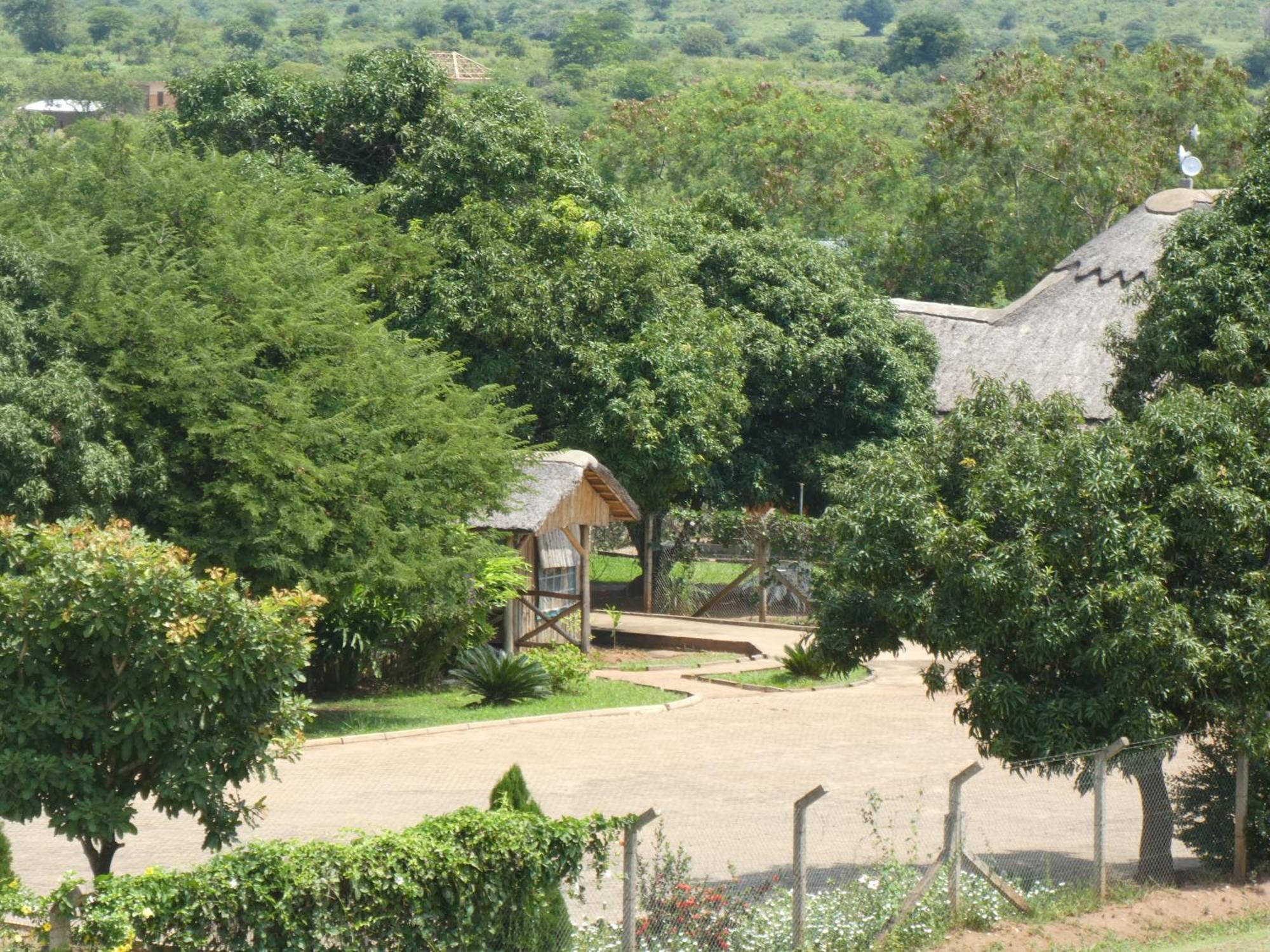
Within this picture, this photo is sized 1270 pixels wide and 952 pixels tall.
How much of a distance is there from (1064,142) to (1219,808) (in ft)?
119

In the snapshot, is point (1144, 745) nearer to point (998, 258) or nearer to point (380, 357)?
point (380, 357)

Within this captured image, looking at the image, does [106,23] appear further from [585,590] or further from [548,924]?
[548,924]

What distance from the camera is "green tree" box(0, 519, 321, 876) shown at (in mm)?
9203

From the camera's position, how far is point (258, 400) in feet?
60.1

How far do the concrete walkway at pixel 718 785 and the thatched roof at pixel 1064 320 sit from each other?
16466 millimetres

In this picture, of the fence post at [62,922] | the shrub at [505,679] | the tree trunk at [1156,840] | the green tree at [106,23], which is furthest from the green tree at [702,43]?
the fence post at [62,922]

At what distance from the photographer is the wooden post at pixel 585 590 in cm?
2584

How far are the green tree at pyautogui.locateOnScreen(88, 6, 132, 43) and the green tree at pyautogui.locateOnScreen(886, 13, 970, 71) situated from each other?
73215mm

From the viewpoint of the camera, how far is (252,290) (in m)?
19.2

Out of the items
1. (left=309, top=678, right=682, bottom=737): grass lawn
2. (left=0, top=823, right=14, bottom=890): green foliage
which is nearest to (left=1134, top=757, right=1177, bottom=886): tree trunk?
(left=0, top=823, right=14, bottom=890): green foliage

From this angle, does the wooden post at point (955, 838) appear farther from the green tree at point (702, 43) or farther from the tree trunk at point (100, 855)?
the green tree at point (702, 43)

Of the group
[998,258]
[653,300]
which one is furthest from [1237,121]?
[653,300]

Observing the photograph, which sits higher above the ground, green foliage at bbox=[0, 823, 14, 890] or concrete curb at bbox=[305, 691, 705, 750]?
green foliage at bbox=[0, 823, 14, 890]

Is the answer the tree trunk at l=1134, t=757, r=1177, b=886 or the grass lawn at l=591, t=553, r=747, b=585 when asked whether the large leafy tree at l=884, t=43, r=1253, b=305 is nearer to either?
the grass lawn at l=591, t=553, r=747, b=585
